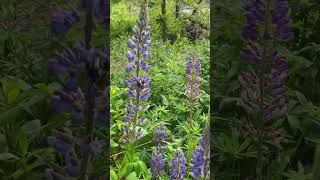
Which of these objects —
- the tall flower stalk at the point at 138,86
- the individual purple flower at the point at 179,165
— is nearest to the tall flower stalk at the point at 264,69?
the individual purple flower at the point at 179,165

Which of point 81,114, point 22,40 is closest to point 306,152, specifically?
point 81,114

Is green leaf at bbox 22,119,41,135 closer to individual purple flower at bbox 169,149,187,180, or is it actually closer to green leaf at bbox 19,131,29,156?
green leaf at bbox 19,131,29,156

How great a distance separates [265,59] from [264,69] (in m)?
0.03

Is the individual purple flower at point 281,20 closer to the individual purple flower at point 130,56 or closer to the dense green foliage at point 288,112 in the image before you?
the dense green foliage at point 288,112

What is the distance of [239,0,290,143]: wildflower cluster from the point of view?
106 centimetres

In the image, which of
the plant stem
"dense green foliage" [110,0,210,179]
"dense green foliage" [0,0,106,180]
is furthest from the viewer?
"dense green foliage" [110,0,210,179]

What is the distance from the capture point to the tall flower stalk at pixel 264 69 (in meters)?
1.05

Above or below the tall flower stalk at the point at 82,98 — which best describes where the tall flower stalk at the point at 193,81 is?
below

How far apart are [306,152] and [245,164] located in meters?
0.19

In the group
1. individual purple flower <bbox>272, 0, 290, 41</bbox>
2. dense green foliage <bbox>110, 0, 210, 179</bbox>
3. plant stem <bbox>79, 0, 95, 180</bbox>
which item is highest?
individual purple flower <bbox>272, 0, 290, 41</bbox>

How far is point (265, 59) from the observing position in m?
1.06

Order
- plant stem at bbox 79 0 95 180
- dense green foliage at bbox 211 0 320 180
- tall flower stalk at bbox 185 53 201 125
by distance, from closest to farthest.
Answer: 1. plant stem at bbox 79 0 95 180
2. dense green foliage at bbox 211 0 320 180
3. tall flower stalk at bbox 185 53 201 125

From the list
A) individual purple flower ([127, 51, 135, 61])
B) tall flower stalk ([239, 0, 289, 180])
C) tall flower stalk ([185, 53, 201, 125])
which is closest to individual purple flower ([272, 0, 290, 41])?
tall flower stalk ([239, 0, 289, 180])

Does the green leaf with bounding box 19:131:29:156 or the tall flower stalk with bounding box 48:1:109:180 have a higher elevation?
the tall flower stalk with bounding box 48:1:109:180
